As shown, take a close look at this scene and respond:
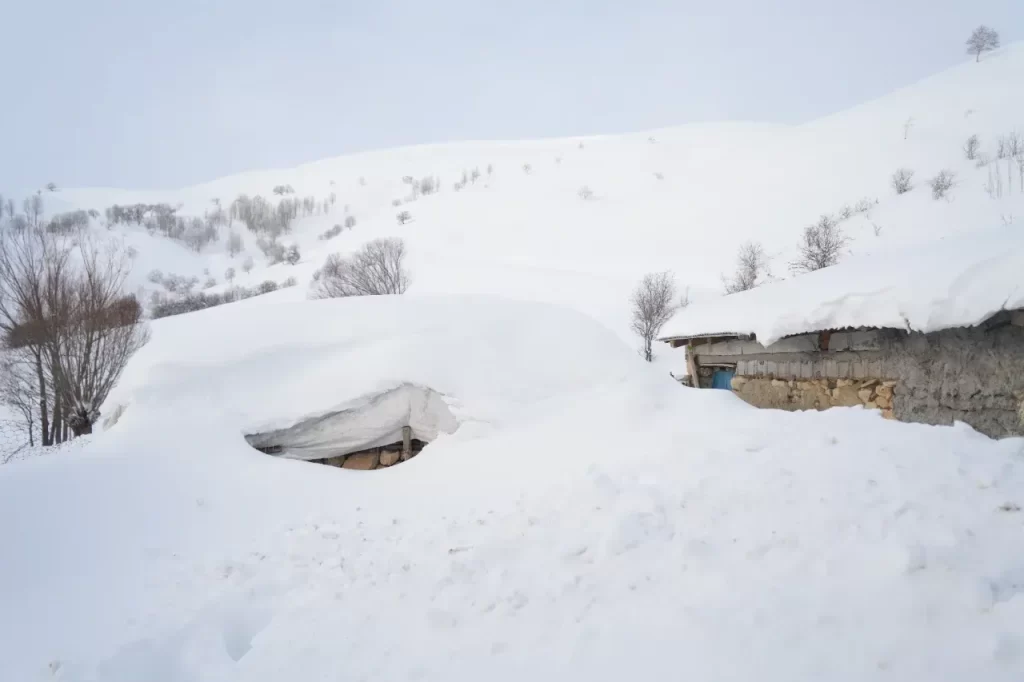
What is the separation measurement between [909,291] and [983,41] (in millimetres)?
70189

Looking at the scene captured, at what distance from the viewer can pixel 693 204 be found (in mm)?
40625

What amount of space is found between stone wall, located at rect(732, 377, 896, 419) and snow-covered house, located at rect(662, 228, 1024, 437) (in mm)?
14

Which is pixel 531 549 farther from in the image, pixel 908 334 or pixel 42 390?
pixel 42 390

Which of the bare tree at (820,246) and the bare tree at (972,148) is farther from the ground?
the bare tree at (972,148)

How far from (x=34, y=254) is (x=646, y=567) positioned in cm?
1503

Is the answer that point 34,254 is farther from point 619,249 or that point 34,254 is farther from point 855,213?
point 855,213

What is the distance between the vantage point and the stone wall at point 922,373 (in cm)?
451

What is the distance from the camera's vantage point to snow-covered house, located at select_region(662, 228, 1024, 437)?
4.38m

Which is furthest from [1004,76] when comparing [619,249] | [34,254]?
[34,254]

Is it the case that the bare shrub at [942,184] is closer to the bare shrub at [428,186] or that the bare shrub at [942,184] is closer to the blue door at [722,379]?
the blue door at [722,379]

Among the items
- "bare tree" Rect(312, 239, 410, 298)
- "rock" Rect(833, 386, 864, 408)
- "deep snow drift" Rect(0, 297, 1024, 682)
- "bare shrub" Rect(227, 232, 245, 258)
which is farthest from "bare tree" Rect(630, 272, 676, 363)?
"bare shrub" Rect(227, 232, 245, 258)

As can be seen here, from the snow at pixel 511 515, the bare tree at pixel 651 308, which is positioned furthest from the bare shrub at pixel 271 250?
the snow at pixel 511 515

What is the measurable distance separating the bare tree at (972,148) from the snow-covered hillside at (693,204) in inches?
15.1

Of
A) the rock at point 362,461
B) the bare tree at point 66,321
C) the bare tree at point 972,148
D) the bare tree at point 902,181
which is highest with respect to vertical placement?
the bare tree at point 972,148
